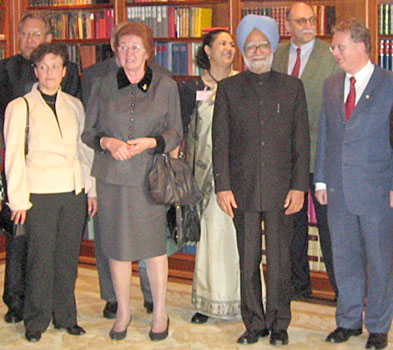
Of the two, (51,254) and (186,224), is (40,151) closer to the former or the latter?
(51,254)

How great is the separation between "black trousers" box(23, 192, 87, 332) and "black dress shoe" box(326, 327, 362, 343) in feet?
4.67

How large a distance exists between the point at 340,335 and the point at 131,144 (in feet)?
4.92

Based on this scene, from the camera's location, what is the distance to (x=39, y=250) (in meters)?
3.87

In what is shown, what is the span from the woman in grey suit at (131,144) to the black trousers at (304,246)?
0.99 meters

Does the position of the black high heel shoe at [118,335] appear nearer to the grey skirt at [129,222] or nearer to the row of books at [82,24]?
the grey skirt at [129,222]

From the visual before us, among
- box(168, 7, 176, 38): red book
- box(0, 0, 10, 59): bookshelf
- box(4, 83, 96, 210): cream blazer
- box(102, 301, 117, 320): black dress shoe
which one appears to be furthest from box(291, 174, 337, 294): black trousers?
box(0, 0, 10, 59): bookshelf

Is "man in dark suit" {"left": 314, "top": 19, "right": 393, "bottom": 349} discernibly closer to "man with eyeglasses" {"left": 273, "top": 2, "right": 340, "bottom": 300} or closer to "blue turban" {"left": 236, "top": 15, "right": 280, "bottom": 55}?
"blue turban" {"left": 236, "top": 15, "right": 280, "bottom": 55}

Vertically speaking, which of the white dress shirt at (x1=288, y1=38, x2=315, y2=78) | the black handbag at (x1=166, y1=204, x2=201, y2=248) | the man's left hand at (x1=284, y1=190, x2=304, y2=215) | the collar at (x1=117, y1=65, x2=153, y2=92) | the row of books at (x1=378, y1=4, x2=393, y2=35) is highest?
the row of books at (x1=378, y1=4, x2=393, y2=35)

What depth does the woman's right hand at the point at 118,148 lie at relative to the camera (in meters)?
3.67

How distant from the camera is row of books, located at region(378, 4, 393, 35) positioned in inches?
194

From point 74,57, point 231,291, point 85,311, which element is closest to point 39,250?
point 85,311

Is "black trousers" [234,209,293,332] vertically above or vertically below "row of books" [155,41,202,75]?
below

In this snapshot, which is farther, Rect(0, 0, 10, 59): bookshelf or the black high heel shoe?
Rect(0, 0, 10, 59): bookshelf

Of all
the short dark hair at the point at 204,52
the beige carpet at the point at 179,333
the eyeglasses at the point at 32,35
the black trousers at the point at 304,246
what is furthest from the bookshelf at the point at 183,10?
the eyeglasses at the point at 32,35
